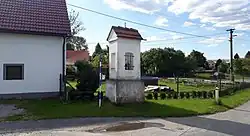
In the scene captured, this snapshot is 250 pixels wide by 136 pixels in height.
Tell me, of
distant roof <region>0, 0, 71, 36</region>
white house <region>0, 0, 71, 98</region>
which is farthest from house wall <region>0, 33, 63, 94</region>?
distant roof <region>0, 0, 71, 36</region>

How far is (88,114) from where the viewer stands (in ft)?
38.8

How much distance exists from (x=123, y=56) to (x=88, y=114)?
4408 millimetres

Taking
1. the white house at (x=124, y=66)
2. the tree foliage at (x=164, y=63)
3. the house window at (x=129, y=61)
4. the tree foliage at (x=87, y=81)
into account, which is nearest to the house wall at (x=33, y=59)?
the tree foliage at (x=87, y=81)

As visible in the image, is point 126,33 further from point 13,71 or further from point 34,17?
point 13,71

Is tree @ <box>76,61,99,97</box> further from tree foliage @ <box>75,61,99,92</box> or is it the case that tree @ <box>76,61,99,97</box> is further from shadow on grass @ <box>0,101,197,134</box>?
shadow on grass @ <box>0,101,197,134</box>

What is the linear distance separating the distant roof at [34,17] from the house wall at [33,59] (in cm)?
42

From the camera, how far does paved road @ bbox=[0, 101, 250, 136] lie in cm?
876

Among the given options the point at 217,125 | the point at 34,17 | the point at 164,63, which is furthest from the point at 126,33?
the point at 164,63

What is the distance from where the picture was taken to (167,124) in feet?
34.5

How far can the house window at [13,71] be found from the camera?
49.8 feet

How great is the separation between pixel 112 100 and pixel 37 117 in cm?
494

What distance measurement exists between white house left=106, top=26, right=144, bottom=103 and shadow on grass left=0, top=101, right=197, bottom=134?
614 mm

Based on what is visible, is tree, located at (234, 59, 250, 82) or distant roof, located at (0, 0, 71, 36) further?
tree, located at (234, 59, 250, 82)

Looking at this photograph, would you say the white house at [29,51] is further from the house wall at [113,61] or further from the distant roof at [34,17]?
the house wall at [113,61]
